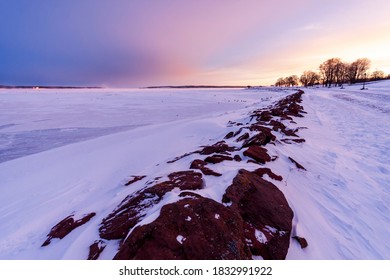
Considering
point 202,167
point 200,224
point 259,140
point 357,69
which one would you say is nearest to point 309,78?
point 357,69

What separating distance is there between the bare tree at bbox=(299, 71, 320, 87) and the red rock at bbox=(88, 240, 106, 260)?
119 metres

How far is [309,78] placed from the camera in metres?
111

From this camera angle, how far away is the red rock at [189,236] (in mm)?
2146

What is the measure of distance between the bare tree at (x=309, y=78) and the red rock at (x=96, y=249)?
119m

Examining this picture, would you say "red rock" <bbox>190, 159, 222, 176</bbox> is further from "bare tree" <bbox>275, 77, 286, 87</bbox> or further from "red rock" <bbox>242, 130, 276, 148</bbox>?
"bare tree" <bbox>275, 77, 286, 87</bbox>

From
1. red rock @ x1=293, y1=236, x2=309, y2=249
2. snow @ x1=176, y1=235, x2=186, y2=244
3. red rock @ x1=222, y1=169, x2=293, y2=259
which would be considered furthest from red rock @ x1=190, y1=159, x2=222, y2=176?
snow @ x1=176, y1=235, x2=186, y2=244

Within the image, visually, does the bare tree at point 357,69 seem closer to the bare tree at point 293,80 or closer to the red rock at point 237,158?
the bare tree at point 293,80

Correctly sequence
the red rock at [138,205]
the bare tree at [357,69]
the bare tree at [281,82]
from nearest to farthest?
the red rock at [138,205]
the bare tree at [357,69]
the bare tree at [281,82]

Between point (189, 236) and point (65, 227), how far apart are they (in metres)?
2.15

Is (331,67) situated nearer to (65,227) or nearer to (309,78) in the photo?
(309,78)

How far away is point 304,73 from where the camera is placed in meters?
114

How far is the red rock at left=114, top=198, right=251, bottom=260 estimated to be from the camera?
215 cm

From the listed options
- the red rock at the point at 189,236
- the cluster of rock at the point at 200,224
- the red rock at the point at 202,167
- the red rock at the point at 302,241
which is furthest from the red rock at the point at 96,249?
the red rock at the point at 302,241
